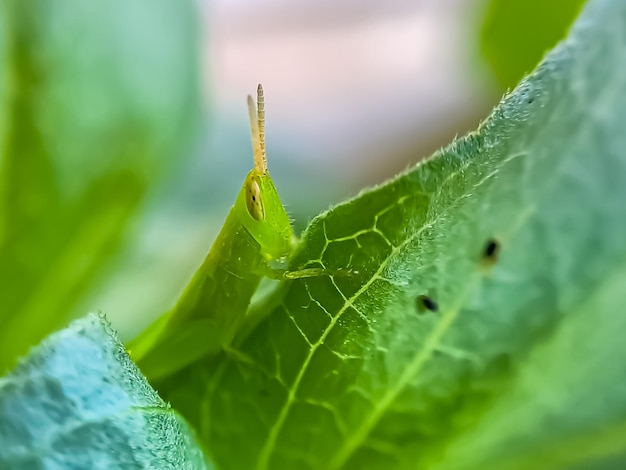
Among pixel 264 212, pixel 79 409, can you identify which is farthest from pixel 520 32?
pixel 79 409

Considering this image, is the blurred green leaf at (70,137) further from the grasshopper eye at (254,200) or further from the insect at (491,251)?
the insect at (491,251)

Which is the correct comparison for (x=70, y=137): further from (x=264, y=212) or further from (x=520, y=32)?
(x=520, y=32)

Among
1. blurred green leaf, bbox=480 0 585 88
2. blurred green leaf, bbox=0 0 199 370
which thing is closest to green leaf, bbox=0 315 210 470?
blurred green leaf, bbox=0 0 199 370

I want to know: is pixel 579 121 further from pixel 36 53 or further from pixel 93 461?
pixel 36 53

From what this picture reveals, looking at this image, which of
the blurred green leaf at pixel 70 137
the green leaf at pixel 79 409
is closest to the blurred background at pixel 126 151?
the blurred green leaf at pixel 70 137

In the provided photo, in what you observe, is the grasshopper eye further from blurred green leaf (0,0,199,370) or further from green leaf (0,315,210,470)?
green leaf (0,315,210,470)

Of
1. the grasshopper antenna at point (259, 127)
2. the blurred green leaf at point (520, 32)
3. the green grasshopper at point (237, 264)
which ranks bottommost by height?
the green grasshopper at point (237, 264)

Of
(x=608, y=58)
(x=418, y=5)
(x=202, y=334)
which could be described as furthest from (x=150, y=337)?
(x=418, y=5)
